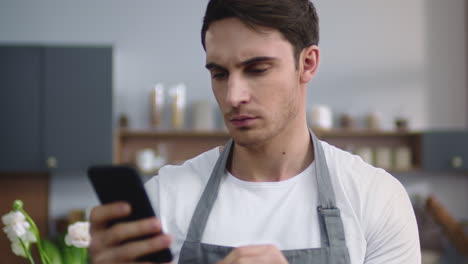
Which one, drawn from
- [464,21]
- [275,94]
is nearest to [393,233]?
[275,94]

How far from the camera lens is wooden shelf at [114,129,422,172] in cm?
481

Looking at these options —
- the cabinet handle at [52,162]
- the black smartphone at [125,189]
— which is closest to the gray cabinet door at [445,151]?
the cabinet handle at [52,162]

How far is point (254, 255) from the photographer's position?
104 centimetres

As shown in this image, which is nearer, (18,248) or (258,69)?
(258,69)

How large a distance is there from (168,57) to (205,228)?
3.76 m

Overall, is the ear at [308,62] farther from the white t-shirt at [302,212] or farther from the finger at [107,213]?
the finger at [107,213]

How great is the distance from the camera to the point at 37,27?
4.89 metres

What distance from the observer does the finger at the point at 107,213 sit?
92 cm

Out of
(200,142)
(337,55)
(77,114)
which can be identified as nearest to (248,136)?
(77,114)

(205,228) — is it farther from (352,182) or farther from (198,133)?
(198,133)

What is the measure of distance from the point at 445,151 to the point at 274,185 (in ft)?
12.5

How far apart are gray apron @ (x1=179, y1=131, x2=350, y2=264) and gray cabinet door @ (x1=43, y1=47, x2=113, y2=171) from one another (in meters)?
3.31

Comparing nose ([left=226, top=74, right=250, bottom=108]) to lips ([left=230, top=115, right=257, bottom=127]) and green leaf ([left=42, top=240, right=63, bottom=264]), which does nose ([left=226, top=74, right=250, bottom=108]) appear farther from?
green leaf ([left=42, top=240, right=63, bottom=264])

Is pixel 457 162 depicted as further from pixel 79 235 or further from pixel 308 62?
pixel 79 235
